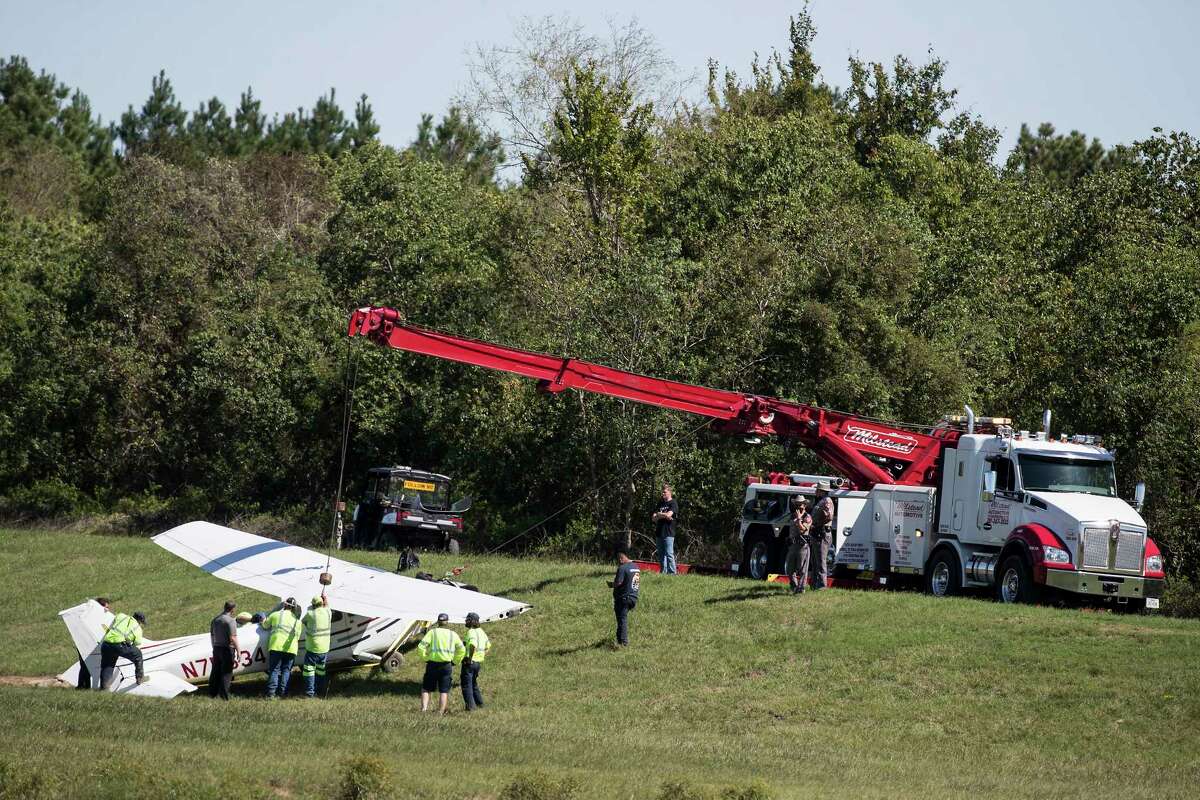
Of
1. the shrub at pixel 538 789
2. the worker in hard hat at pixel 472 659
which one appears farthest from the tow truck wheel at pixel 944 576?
the shrub at pixel 538 789

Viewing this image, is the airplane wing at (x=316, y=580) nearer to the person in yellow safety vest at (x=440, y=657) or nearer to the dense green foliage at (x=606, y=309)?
the person in yellow safety vest at (x=440, y=657)

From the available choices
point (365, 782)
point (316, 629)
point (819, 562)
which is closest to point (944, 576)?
point (819, 562)

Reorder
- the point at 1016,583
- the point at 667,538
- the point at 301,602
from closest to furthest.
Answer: the point at 301,602
the point at 1016,583
the point at 667,538

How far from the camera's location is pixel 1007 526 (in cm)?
2577

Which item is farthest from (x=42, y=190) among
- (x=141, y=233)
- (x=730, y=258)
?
(x=730, y=258)

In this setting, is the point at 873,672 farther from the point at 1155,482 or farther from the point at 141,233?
the point at 141,233

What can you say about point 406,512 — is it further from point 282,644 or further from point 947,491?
point 947,491

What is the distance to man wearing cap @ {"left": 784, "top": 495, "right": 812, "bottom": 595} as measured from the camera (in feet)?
85.5

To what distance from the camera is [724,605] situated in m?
26.4

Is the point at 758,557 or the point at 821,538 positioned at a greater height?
the point at 821,538

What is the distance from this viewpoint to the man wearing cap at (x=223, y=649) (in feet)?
73.5

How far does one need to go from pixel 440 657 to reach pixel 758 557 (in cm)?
1130

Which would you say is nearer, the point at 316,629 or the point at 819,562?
the point at 316,629

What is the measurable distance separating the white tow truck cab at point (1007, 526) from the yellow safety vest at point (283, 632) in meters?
11.7
